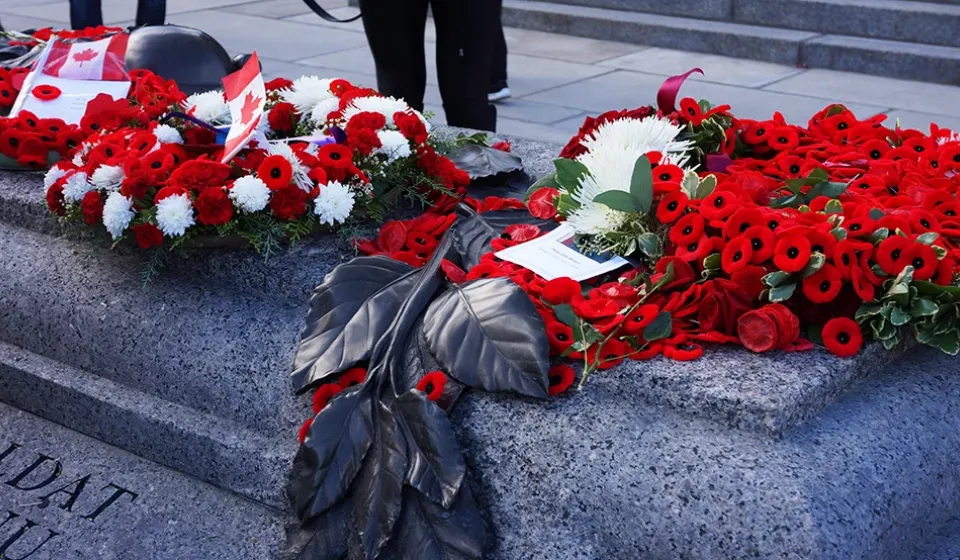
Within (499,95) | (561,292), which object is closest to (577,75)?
(499,95)

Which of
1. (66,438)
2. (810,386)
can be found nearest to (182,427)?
(66,438)

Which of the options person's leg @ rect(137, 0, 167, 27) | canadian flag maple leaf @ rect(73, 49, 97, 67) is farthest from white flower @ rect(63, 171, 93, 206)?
person's leg @ rect(137, 0, 167, 27)

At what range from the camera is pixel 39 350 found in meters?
2.69

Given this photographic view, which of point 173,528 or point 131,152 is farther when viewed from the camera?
point 131,152

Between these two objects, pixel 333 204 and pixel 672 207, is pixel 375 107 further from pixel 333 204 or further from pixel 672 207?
pixel 672 207

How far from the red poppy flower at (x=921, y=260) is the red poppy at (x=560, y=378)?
0.60 meters

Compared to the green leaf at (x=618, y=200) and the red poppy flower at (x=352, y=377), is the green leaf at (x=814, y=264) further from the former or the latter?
the red poppy flower at (x=352, y=377)

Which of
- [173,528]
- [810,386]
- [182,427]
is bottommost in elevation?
[173,528]

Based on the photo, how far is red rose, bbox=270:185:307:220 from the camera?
7.86 ft

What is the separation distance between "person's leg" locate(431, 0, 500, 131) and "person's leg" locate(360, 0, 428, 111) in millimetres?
96

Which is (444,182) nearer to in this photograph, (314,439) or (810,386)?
(314,439)

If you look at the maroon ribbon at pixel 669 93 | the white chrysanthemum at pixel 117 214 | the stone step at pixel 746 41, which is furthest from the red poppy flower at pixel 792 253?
the stone step at pixel 746 41

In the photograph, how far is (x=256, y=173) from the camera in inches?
96.1

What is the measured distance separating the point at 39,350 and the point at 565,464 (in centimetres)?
145
